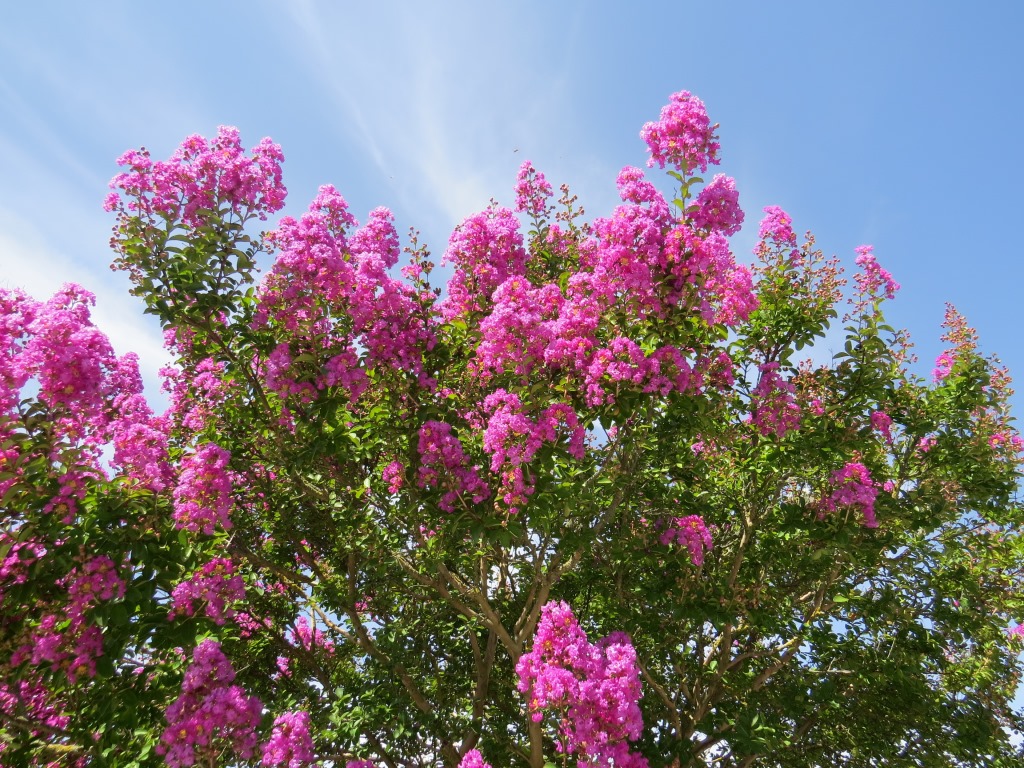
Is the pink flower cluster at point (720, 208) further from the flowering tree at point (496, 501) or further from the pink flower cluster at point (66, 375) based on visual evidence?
the pink flower cluster at point (66, 375)

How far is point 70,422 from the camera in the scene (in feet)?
12.7

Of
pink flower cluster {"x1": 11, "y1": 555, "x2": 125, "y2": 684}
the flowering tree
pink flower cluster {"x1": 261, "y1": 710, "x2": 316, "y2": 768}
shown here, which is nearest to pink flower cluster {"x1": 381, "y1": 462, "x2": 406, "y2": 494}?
the flowering tree

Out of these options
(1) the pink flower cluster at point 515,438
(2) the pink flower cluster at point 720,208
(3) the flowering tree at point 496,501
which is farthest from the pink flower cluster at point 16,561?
(2) the pink flower cluster at point 720,208

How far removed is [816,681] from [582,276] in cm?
482

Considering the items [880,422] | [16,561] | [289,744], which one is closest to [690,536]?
[880,422]

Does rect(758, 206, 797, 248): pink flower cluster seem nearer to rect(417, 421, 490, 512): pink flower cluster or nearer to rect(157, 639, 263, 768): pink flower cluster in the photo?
rect(417, 421, 490, 512): pink flower cluster

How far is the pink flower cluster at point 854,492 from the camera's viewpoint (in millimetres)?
5164

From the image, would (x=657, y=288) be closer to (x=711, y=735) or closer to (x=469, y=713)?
(x=711, y=735)

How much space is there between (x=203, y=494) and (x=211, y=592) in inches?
23.6

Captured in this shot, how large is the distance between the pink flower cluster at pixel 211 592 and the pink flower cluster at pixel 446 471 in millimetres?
1347

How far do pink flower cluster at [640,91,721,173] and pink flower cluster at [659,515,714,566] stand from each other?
9.06 feet

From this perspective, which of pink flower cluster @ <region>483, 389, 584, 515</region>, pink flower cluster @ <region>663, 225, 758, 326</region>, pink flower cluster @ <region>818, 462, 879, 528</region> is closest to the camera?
pink flower cluster @ <region>483, 389, 584, 515</region>

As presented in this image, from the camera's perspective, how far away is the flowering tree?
387 centimetres

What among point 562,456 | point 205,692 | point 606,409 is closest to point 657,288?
point 606,409
